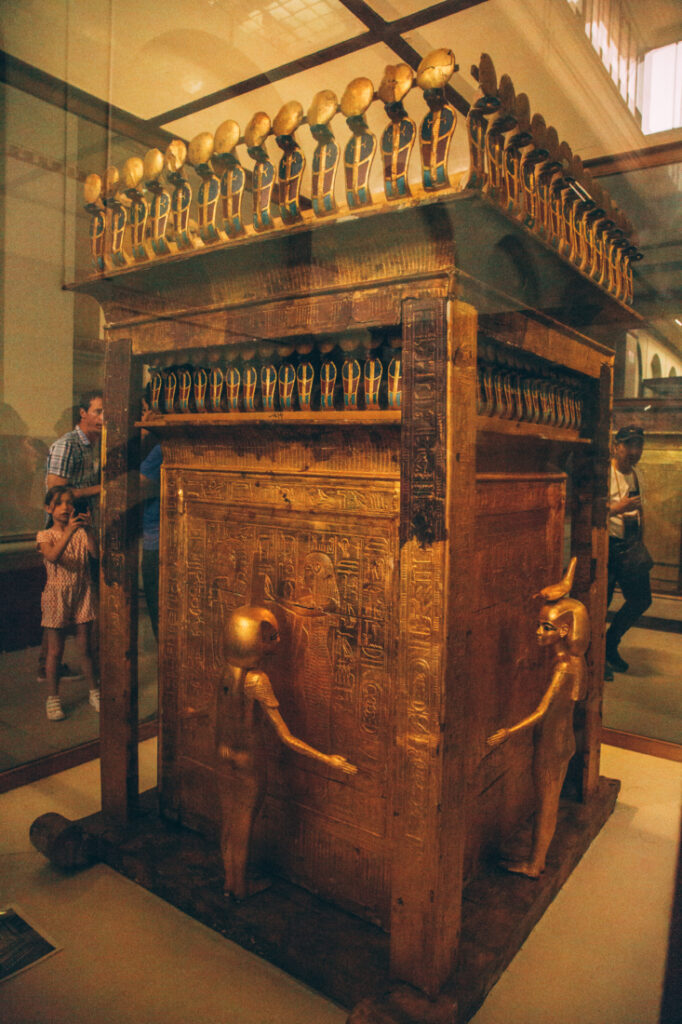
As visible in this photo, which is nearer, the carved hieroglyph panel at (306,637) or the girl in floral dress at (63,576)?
the carved hieroglyph panel at (306,637)

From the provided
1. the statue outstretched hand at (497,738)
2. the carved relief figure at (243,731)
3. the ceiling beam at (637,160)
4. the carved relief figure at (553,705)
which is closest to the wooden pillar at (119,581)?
the carved relief figure at (243,731)

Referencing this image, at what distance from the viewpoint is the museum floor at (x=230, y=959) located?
1985 mm

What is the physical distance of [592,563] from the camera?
321 cm

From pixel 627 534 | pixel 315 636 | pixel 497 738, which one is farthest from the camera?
pixel 627 534

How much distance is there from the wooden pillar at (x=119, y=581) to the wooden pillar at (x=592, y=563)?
1990 mm

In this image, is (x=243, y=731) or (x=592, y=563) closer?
(x=243, y=731)

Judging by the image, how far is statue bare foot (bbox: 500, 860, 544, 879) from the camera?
2543mm

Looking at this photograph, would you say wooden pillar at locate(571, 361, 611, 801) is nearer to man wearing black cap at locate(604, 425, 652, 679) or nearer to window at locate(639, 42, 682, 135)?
man wearing black cap at locate(604, 425, 652, 679)

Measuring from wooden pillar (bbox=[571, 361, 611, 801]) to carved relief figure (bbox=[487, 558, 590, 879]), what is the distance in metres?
0.66

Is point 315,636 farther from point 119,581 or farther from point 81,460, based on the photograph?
point 81,460

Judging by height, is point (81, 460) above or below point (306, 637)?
above

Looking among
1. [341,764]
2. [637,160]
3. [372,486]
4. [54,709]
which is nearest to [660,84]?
[637,160]

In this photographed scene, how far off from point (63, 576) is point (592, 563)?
2.34 m

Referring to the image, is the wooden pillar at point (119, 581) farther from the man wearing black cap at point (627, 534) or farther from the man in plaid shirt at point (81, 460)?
the man wearing black cap at point (627, 534)
